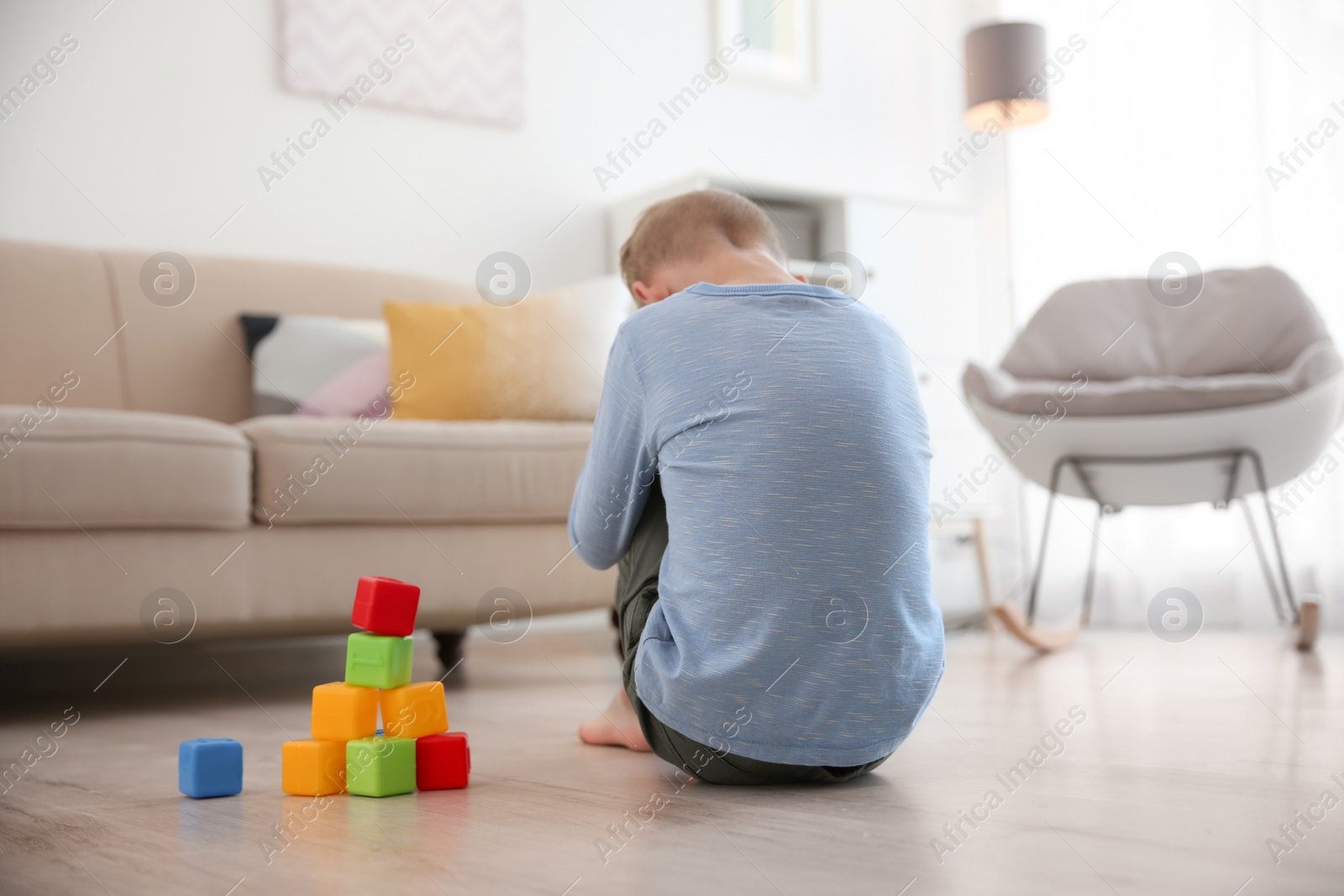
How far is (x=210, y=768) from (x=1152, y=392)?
2.02 m

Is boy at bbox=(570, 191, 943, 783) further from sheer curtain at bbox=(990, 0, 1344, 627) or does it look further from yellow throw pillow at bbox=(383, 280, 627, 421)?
sheer curtain at bbox=(990, 0, 1344, 627)

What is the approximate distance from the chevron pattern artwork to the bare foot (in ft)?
7.34

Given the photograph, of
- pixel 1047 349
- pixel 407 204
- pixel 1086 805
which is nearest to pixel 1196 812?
pixel 1086 805

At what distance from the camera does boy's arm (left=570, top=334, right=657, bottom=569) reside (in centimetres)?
113

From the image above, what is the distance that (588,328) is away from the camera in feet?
8.67

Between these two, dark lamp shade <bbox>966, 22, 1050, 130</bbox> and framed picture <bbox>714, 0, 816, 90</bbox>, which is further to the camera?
framed picture <bbox>714, 0, 816, 90</bbox>

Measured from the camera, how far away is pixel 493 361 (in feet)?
8.20

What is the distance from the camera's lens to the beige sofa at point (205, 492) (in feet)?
5.72

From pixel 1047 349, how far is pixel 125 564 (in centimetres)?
220

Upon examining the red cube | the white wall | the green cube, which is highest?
the white wall

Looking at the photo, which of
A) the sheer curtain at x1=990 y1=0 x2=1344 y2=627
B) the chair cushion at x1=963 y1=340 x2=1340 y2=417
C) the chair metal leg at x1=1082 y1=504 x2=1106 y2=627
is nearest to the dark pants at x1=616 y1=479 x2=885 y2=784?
the chair cushion at x1=963 y1=340 x2=1340 y2=417

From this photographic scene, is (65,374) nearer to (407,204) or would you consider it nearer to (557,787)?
(407,204)

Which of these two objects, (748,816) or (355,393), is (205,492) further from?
(748,816)

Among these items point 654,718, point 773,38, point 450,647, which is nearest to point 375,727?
point 654,718
